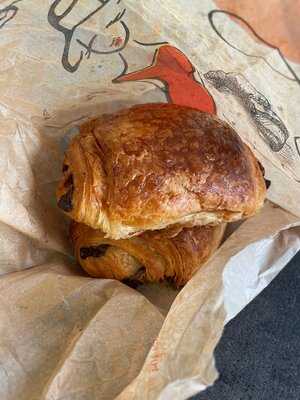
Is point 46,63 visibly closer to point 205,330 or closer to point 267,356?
point 205,330

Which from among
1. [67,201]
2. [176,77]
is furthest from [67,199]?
[176,77]

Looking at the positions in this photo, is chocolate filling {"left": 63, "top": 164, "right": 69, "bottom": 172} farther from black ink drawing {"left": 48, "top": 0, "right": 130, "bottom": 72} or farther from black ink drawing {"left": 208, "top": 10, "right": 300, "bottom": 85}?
black ink drawing {"left": 208, "top": 10, "right": 300, "bottom": 85}

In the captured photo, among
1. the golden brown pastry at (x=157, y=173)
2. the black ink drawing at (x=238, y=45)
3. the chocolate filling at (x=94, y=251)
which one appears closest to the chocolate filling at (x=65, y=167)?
the golden brown pastry at (x=157, y=173)

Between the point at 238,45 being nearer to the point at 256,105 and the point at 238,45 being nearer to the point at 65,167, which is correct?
the point at 256,105

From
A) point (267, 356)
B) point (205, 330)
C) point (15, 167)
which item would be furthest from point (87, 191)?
point (267, 356)

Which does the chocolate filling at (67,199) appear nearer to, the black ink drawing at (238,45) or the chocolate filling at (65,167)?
the chocolate filling at (65,167)

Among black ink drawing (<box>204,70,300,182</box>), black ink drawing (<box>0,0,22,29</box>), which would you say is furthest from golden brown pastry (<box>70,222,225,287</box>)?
black ink drawing (<box>0,0,22,29</box>)
